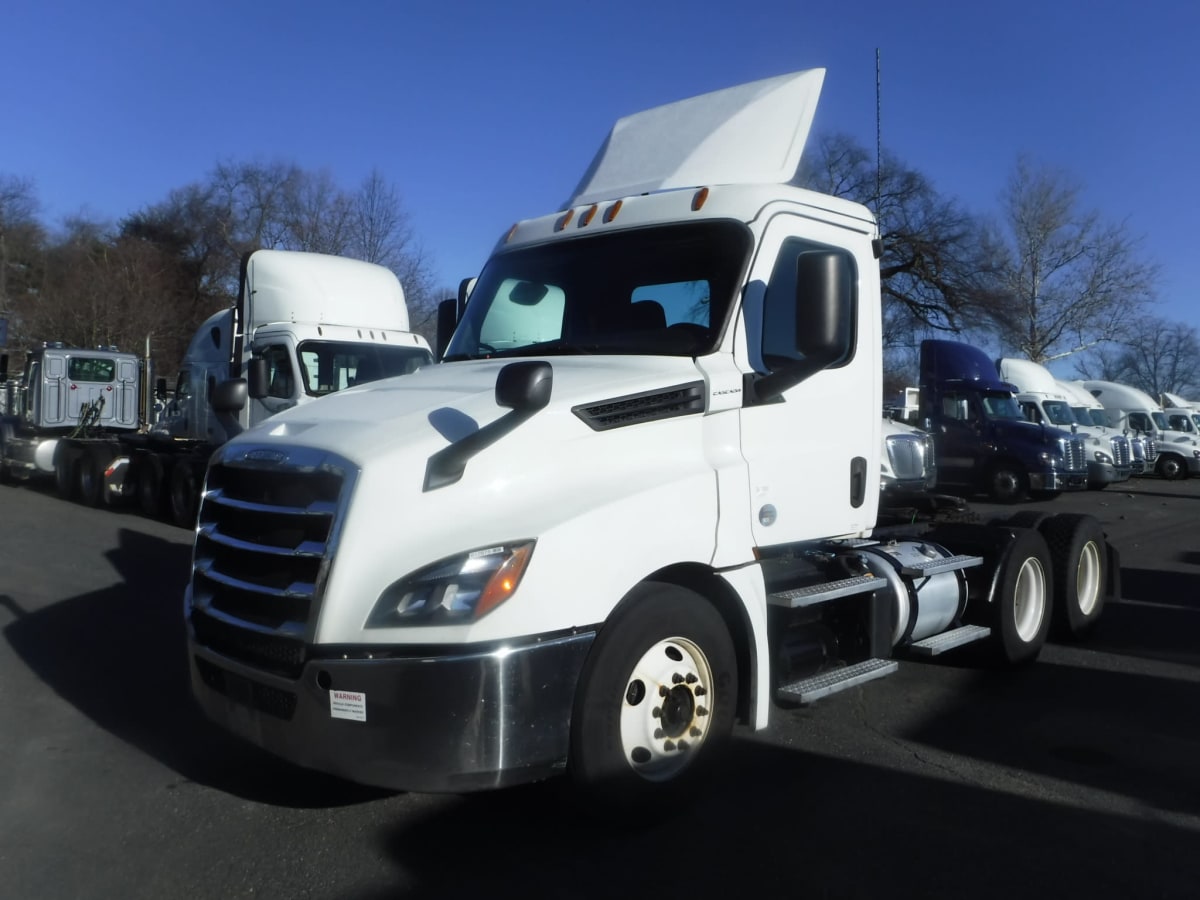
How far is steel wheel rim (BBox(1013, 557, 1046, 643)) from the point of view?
22.7ft

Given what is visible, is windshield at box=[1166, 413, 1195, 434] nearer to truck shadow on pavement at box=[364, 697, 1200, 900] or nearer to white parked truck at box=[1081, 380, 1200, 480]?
white parked truck at box=[1081, 380, 1200, 480]

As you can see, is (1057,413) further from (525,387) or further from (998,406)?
(525,387)

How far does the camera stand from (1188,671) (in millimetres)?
6859

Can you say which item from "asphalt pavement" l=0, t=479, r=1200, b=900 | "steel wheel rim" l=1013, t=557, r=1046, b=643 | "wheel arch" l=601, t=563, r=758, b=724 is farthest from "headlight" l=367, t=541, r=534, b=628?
"steel wheel rim" l=1013, t=557, r=1046, b=643

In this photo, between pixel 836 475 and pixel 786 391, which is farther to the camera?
pixel 836 475

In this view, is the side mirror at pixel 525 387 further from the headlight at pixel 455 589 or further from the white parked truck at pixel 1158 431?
the white parked truck at pixel 1158 431

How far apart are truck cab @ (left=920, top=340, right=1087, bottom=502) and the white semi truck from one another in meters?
17.0

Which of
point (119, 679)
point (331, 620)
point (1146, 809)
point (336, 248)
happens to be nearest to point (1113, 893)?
point (1146, 809)

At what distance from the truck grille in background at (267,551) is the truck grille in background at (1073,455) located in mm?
20611

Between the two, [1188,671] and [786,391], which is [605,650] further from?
[1188,671]

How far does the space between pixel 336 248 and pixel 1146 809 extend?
35.5 metres

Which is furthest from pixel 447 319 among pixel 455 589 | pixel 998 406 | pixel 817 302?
pixel 998 406

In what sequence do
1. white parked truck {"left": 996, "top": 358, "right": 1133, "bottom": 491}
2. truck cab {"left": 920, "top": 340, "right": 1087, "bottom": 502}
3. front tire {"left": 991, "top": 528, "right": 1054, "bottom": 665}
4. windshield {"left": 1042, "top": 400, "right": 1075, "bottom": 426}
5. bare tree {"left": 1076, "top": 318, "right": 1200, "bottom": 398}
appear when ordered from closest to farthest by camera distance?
1. front tire {"left": 991, "top": 528, "right": 1054, "bottom": 665}
2. truck cab {"left": 920, "top": 340, "right": 1087, "bottom": 502}
3. white parked truck {"left": 996, "top": 358, "right": 1133, "bottom": 491}
4. windshield {"left": 1042, "top": 400, "right": 1075, "bottom": 426}
5. bare tree {"left": 1076, "top": 318, "right": 1200, "bottom": 398}

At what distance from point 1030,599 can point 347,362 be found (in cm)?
952
